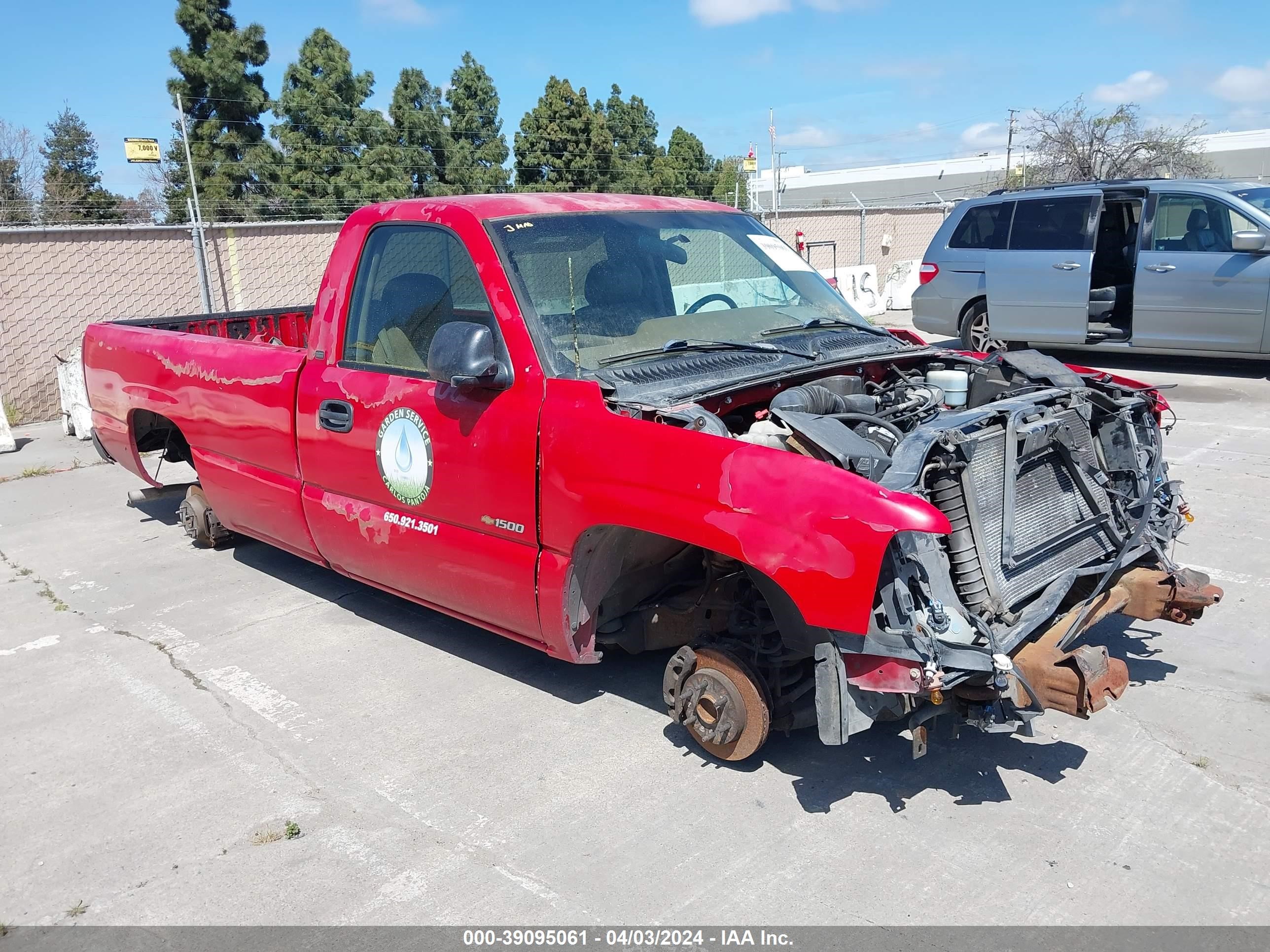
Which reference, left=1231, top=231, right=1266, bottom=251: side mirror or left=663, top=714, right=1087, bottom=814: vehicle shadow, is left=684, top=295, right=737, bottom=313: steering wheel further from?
left=1231, top=231, right=1266, bottom=251: side mirror

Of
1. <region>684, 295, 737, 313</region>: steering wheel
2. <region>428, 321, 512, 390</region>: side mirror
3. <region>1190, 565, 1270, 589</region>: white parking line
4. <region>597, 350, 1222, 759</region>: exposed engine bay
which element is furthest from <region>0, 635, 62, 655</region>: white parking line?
<region>1190, 565, 1270, 589</region>: white parking line

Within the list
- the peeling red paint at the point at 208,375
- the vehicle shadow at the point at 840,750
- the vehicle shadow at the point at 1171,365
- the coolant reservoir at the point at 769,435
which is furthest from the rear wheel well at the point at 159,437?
the vehicle shadow at the point at 1171,365

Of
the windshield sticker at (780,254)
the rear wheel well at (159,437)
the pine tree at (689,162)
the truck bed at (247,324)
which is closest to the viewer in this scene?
the windshield sticker at (780,254)

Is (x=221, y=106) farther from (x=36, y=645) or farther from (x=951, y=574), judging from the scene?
(x=951, y=574)

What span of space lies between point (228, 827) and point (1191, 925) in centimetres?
294

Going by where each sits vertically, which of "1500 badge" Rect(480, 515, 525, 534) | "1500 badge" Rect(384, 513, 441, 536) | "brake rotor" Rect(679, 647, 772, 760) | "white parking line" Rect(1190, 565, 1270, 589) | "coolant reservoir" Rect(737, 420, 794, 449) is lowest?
"white parking line" Rect(1190, 565, 1270, 589)

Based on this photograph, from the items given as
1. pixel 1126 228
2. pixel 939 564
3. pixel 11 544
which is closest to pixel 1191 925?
pixel 939 564

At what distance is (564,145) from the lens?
3139 centimetres

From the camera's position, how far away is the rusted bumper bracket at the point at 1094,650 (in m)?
3.05

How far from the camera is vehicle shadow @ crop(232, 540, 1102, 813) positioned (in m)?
3.44

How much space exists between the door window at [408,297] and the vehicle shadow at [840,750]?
141cm

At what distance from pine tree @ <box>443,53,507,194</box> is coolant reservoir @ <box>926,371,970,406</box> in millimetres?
26414

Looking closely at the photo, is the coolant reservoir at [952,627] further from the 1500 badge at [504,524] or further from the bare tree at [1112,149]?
the bare tree at [1112,149]

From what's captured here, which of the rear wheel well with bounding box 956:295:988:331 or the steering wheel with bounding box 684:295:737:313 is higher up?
the steering wheel with bounding box 684:295:737:313
